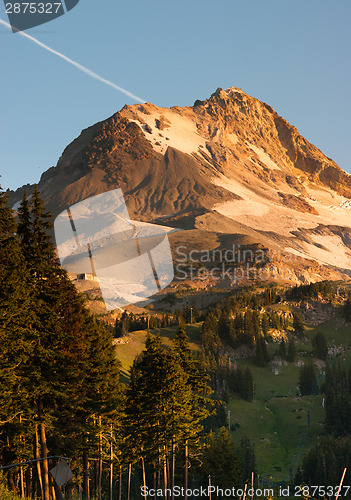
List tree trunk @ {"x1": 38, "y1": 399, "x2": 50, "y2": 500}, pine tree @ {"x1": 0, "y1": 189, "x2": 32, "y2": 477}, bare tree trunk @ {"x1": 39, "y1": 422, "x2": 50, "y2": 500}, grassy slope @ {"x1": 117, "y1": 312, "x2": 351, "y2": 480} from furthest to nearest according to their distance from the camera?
grassy slope @ {"x1": 117, "y1": 312, "x2": 351, "y2": 480}
tree trunk @ {"x1": 38, "y1": 399, "x2": 50, "y2": 500}
bare tree trunk @ {"x1": 39, "y1": 422, "x2": 50, "y2": 500}
pine tree @ {"x1": 0, "y1": 189, "x2": 32, "y2": 477}

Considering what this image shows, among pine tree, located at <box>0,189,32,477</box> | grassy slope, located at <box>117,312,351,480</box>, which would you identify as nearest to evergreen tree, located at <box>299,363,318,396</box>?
grassy slope, located at <box>117,312,351,480</box>

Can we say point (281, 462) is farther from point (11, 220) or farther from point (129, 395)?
point (11, 220)

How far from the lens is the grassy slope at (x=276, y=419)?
13450cm

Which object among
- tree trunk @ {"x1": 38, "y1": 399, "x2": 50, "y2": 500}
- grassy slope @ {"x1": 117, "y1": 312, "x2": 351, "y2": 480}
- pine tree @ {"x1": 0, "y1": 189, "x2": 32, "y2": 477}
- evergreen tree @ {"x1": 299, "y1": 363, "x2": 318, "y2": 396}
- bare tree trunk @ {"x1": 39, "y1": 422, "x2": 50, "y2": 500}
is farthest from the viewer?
evergreen tree @ {"x1": 299, "y1": 363, "x2": 318, "y2": 396}

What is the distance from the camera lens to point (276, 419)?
158000 mm

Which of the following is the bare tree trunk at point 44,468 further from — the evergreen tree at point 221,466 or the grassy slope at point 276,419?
the grassy slope at point 276,419

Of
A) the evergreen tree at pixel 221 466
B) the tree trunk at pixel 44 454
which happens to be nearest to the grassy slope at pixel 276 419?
the evergreen tree at pixel 221 466

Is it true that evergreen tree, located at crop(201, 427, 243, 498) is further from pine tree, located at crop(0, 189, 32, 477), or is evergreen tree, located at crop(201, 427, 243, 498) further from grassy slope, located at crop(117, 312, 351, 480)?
grassy slope, located at crop(117, 312, 351, 480)

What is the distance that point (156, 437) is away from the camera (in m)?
48.7

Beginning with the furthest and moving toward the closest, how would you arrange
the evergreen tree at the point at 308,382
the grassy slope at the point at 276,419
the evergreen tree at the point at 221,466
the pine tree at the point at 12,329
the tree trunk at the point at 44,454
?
the evergreen tree at the point at 308,382 < the grassy slope at the point at 276,419 < the evergreen tree at the point at 221,466 < the tree trunk at the point at 44,454 < the pine tree at the point at 12,329

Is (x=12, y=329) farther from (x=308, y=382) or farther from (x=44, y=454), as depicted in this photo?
(x=308, y=382)

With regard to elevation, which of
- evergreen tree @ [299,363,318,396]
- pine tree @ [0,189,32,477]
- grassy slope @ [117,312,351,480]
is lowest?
grassy slope @ [117,312,351,480]

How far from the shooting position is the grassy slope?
134500 mm

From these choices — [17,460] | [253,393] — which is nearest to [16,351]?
[17,460]
